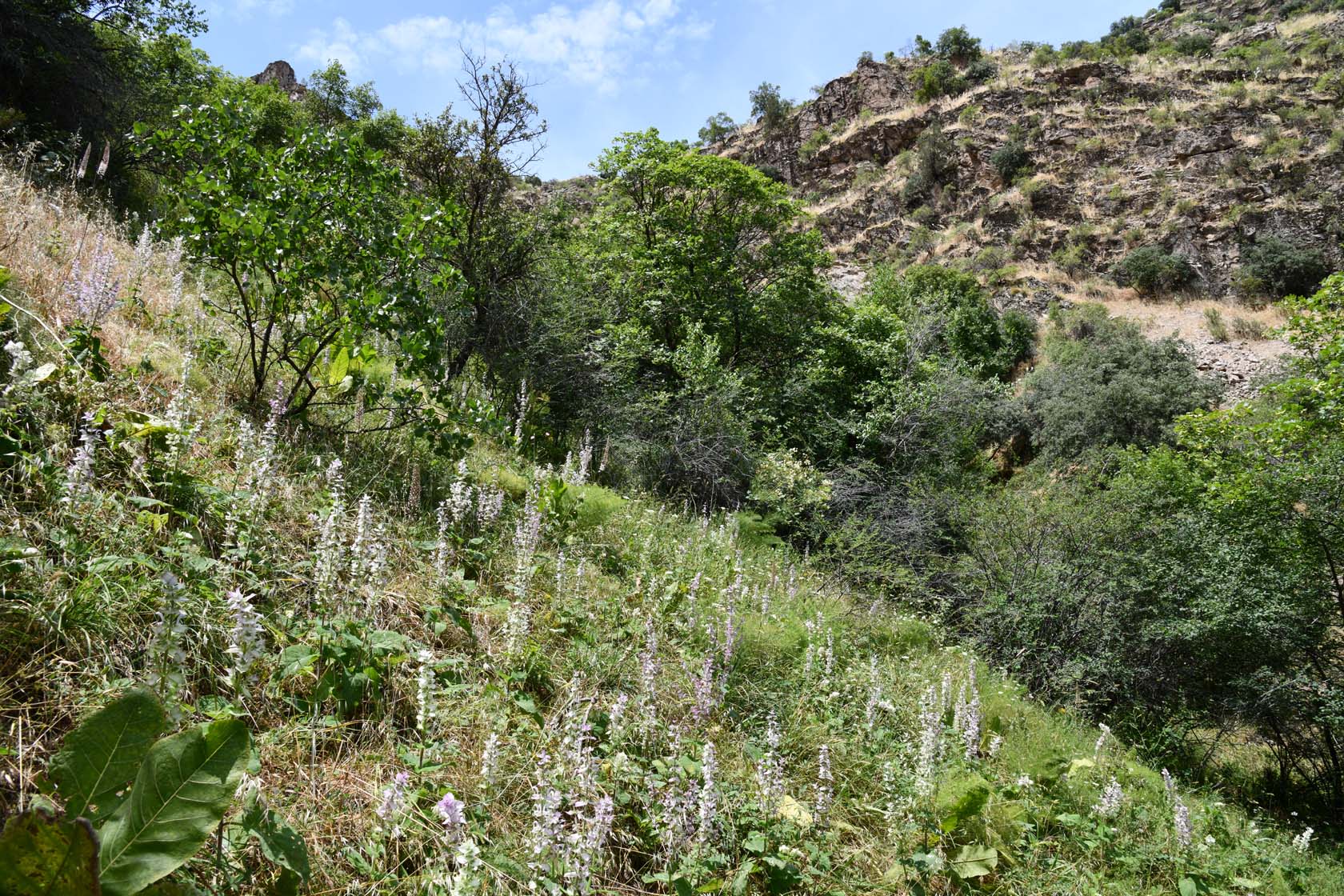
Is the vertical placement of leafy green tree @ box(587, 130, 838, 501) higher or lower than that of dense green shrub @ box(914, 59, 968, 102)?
lower

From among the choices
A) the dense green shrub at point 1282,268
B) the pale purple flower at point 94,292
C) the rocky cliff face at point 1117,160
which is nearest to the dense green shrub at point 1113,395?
the dense green shrub at point 1282,268

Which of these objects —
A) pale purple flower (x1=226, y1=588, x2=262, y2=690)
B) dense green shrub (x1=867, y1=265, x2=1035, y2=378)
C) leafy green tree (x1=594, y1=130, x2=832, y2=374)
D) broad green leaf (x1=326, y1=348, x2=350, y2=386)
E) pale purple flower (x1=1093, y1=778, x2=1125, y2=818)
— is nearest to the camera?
pale purple flower (x1=226, y1=588, x2=262, y2=690)

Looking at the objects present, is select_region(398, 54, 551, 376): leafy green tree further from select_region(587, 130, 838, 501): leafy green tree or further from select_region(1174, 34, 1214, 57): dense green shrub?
select_region(1174, 34, 1214, 57): dense green shrub

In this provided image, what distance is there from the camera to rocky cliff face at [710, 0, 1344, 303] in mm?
30219

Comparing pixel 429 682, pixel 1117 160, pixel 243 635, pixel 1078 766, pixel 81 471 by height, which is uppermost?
pixel 1117 160

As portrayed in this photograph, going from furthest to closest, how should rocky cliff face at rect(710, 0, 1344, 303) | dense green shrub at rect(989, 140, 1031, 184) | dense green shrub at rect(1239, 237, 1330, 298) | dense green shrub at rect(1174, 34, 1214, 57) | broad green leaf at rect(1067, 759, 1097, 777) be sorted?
dense green shrub at rect(1174, 34, 1214, 57) < dense green shrub at rect(989, 140, 1031, 184) < rocky cliff face at rect(710, 0, 1344, 303) < dense green shrub at rect(1239, 237, 1330, 298) < broad green leaf at rect(1067, 759, 1097, 777)

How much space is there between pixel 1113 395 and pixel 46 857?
26042mm

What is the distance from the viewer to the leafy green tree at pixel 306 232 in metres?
3.59

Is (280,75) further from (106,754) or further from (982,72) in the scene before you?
(106,754)

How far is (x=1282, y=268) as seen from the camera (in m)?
27.1

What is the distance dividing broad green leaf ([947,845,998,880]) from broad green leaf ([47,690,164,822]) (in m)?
3.06

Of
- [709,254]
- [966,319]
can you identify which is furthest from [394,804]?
[966,319]

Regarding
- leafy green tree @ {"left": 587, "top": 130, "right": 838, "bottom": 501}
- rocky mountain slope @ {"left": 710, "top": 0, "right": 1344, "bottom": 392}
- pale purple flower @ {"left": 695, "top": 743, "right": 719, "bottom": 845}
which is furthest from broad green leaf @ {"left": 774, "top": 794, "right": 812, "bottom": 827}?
rocky mountain slope @ {"left": 710, "top": 0, "right": 1344, "bottom": 392}

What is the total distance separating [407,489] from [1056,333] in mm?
32251
